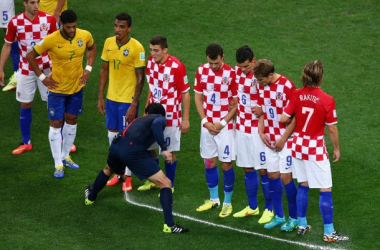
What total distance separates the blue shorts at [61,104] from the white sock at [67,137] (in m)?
0.24

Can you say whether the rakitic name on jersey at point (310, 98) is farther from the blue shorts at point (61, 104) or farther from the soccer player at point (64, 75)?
the blue shorts at point (61, 104)

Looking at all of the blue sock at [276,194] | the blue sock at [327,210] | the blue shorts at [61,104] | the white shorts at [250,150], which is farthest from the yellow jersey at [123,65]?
the blue sock at [327,210]

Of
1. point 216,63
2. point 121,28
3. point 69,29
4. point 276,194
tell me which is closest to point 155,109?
point 216,63

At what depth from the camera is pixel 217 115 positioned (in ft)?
35.4

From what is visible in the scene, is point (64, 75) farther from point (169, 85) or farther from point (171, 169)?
point (171, 169)

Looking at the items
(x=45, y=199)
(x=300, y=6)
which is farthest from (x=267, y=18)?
(x=45, y=199)

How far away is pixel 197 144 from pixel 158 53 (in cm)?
284

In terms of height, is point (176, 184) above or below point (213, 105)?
below

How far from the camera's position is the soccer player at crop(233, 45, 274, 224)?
1033cm

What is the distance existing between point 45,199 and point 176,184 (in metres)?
1.97

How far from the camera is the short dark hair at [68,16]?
37.9 feet

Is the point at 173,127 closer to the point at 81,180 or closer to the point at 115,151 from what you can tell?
the point at 115,151

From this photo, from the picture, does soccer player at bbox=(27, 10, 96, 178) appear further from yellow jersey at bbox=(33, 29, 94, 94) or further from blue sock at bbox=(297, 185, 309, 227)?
blue sock at bbox=(297, 185, 309, 227)

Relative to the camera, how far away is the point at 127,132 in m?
10.5
